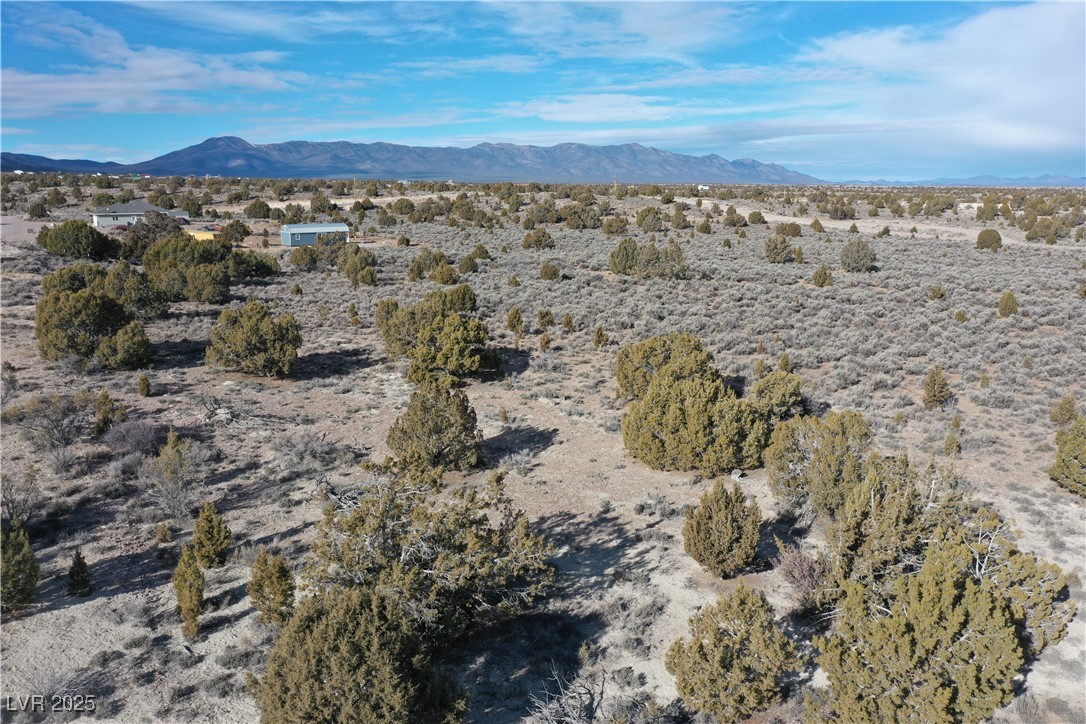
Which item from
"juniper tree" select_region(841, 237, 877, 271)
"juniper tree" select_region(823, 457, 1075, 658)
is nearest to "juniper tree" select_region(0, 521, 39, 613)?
"juniper tree" select_region(823, 457, 1075, 658)

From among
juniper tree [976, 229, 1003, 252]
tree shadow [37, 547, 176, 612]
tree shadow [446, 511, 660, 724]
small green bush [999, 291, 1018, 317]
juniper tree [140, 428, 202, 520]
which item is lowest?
tree shadow [446, 511, 660, 724]

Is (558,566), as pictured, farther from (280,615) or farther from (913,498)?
(913,498)

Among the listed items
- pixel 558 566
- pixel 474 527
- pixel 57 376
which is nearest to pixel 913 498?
pixel 558 566

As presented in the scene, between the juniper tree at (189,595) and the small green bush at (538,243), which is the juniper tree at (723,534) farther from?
the small green bush at (538,243)

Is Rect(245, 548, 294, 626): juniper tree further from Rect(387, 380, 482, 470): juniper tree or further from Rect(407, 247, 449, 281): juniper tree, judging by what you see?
Rect(407, 247, 449, 281): juniper tree

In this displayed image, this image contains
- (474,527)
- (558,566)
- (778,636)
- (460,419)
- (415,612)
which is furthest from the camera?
(460,419)

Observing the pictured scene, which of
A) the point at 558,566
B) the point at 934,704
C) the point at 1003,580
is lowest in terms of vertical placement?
the point at 558,566
